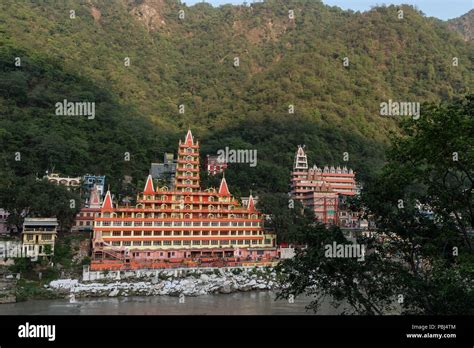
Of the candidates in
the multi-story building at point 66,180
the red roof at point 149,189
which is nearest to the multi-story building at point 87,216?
the red roof at point 149,189

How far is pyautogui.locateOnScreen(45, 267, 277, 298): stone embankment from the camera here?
3288 cm

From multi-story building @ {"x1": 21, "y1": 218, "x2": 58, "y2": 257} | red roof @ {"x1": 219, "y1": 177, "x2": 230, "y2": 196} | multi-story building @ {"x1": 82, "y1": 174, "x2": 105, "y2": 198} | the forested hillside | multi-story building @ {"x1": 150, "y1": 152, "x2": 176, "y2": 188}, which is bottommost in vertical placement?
multi-story building @ {"x1": 21, "y1": 218, "x2": 58, "y2": 257}

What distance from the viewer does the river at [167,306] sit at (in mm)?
25297

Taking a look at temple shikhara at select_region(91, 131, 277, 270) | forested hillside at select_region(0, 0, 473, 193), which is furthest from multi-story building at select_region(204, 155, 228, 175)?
temple shikhara at select_region(91, 131, 277, 270)

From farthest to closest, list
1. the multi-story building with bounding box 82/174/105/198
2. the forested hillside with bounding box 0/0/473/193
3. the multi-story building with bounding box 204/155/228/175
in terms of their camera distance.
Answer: the multi-story building with bounding box 204/155/228/175 < the forested hillside with bounding box 0/0/473/193 < the multi-story building with bounding box 82/174/105/198

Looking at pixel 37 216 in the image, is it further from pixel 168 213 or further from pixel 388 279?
pixel 388 279

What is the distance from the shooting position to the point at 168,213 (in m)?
44.8

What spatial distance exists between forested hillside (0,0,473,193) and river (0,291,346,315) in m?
26.3

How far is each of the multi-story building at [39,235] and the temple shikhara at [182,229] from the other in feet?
11.0

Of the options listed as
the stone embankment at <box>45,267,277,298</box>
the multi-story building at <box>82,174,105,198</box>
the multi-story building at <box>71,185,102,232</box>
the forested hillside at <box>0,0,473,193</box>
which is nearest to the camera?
the stone embankment at <box>45,267,277,298</box>

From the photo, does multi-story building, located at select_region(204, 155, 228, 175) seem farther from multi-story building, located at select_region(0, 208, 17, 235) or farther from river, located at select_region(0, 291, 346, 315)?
river, located at select_region(0, 291, 346, 315)

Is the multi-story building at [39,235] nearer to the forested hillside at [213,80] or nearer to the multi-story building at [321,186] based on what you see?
the forested hillside at [213,80]

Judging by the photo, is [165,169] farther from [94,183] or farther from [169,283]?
[169,283]

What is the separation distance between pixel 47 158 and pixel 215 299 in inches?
1266
